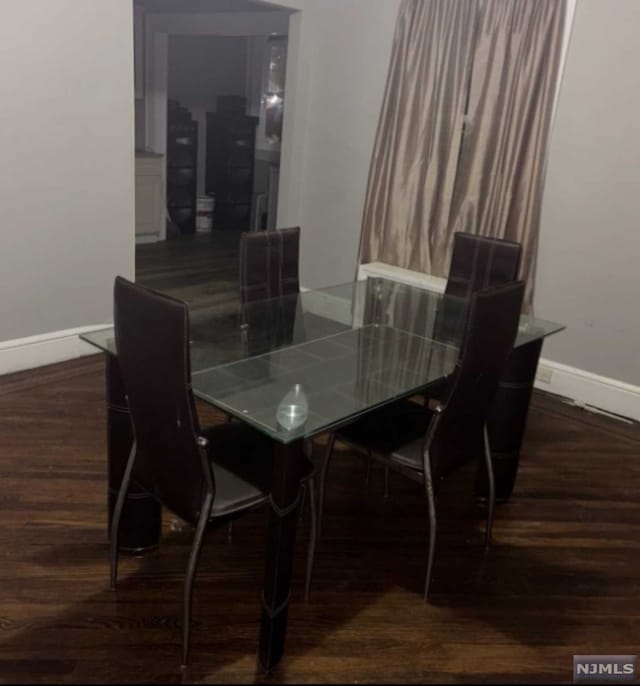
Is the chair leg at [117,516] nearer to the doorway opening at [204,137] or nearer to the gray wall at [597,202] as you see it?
the gray wall at [597,202]

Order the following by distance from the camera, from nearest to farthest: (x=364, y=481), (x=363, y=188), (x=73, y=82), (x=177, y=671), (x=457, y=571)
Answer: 1. (x=177, y=671)
2. (x=457, y=571)
3. (x=364, y=481)
4. (x=73, y=82)
5. (x=363, y=188)

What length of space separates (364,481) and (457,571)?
641mm

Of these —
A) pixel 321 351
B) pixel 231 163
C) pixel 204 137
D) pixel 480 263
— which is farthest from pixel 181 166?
pixel 321 351

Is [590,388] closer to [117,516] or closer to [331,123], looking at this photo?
[331,123]

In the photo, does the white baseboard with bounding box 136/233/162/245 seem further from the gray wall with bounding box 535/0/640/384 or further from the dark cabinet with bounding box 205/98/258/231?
the gray wall with bounding box 535/0/640/384

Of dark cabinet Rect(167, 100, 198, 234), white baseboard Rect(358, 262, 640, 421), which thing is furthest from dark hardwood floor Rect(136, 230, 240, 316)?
white baseboard Rect(358, 262, 640, 421)

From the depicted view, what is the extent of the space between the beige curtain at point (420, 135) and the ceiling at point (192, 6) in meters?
1.70

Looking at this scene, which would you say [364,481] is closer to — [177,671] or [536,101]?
[177,671]

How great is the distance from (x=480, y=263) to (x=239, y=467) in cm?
168

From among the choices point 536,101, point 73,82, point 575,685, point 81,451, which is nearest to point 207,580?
point 81,451

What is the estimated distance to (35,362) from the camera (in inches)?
148

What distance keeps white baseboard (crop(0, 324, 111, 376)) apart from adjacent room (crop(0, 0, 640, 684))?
13 mm

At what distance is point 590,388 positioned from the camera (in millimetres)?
3779

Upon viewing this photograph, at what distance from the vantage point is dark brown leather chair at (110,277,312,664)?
1.59 metres
